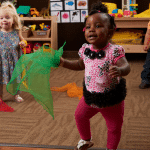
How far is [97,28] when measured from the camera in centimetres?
106

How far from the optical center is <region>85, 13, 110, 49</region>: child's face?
3.47 ft

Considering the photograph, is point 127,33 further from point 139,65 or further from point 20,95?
point 20,95

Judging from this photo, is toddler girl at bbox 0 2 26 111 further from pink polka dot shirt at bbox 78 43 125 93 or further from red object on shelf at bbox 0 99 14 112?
pink polka dot shirt at bbox 78 43 125 93

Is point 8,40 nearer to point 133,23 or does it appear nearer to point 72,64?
point 72,64

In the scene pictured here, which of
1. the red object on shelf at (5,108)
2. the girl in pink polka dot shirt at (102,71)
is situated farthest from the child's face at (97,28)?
the red object on shelf at (5,108)

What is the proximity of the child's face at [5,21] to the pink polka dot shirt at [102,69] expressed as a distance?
1231mm

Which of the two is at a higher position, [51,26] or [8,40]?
[51,26]

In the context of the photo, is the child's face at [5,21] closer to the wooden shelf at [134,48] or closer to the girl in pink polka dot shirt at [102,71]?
the girl in pink polka dot shirt at [102,71]

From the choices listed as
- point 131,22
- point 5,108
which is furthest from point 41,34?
point 5,108

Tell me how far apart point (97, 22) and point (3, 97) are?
5.73 ft

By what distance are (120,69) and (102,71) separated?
122 mm

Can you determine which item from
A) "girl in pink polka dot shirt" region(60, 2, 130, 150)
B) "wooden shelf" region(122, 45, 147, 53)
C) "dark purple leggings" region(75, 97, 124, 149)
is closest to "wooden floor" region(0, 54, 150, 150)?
"dark purple leggings" region(75, 97, 124, 149)

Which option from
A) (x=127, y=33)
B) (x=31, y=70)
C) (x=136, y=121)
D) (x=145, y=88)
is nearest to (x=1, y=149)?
(x=31, y=70)

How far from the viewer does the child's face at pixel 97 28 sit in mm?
1059
